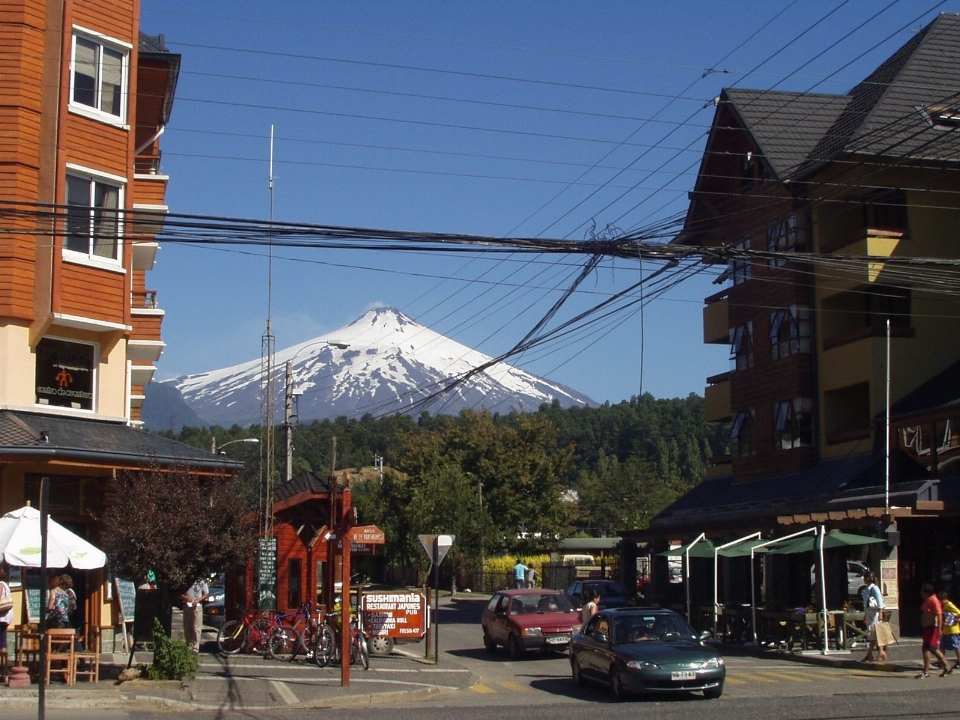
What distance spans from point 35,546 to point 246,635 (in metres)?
7.43

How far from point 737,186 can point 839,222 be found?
194 inches

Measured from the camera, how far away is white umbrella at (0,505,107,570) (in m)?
17.1

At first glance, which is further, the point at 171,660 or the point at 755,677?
the point at 755,677

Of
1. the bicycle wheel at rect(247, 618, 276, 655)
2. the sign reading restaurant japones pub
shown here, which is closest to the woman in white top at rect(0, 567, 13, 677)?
the sign reading restaurant japones pub

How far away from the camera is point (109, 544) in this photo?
18.5 meters

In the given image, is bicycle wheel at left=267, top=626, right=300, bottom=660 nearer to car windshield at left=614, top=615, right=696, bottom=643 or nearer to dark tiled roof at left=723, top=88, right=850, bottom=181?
car windshield at left=614, top=615, right=696, bottom=643

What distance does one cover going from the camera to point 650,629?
18703 mm

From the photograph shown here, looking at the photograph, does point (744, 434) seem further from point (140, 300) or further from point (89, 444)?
point (89, 444)

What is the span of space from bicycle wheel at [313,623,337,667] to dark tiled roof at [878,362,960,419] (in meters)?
16.6

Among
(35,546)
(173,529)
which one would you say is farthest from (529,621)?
(35,546)

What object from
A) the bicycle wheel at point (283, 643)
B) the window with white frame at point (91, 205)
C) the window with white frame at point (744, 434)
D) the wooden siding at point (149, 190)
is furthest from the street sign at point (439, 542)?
the window with white frame at point (744, 434)

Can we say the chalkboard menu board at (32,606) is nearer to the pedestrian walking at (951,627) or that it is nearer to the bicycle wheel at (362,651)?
the bicycle wheel at (362,651)

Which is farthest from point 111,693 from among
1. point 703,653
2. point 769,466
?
point 769,466

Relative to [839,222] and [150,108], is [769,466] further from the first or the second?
[150,108]
